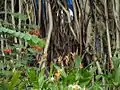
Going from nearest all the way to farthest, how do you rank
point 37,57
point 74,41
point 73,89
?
point 73,89 < point 37,57 < point 74,41

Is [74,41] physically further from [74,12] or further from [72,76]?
[72,76]

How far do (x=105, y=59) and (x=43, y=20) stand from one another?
0.51 metres

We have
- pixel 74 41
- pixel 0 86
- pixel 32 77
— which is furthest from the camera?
pixel 74 41

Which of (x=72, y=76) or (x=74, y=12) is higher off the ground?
(x=74, y=12)

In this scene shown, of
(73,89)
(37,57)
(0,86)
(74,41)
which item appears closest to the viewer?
Result: (0,86)

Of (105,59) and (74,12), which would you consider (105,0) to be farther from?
(105,59)

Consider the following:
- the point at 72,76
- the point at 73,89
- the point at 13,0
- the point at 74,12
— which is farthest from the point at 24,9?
the point at 73,89

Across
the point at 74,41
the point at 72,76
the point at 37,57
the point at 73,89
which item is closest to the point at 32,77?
the point at 72,76

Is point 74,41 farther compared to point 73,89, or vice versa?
point 74,41

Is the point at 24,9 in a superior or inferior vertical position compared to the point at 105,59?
superior

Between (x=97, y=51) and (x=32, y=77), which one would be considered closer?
(x=32, y=77)

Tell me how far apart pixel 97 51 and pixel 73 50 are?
0.54 ft

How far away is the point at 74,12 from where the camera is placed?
287cm

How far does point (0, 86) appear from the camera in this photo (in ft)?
4.67
